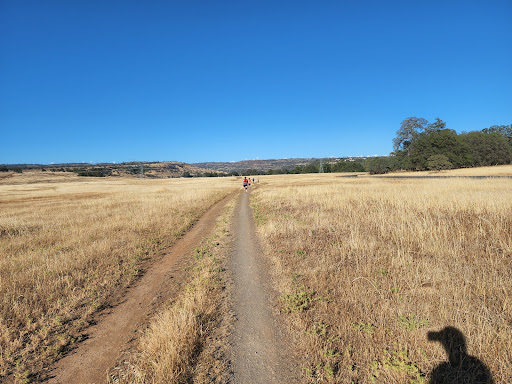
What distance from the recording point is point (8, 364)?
3.74 meters

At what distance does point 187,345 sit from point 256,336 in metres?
1.27

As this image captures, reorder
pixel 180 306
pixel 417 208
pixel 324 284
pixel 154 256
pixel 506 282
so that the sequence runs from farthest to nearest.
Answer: pixel 417 208, pixel 154 256, pixel 324 284, pixel 180 306, pixel 506 282

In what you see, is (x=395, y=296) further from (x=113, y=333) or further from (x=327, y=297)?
(x=113, y=333)

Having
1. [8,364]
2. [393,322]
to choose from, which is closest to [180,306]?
[8,364]

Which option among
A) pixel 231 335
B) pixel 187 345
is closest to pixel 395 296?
pixel 231 335

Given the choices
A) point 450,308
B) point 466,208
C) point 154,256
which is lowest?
point 154,256

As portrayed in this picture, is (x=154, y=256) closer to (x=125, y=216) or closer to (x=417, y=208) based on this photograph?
(x=125, y=216)

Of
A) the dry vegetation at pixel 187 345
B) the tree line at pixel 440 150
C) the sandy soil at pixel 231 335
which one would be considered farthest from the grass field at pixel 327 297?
the tree line at pixel 440 150

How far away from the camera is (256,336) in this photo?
13.9 feet

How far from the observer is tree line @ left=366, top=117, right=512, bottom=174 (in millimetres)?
74000

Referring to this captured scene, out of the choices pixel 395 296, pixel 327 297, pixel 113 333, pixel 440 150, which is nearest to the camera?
pixel 113 333

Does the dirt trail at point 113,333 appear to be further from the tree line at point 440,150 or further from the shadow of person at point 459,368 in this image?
the tree line at point 440,150

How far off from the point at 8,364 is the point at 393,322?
674cm

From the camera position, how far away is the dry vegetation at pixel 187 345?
3.35 m
